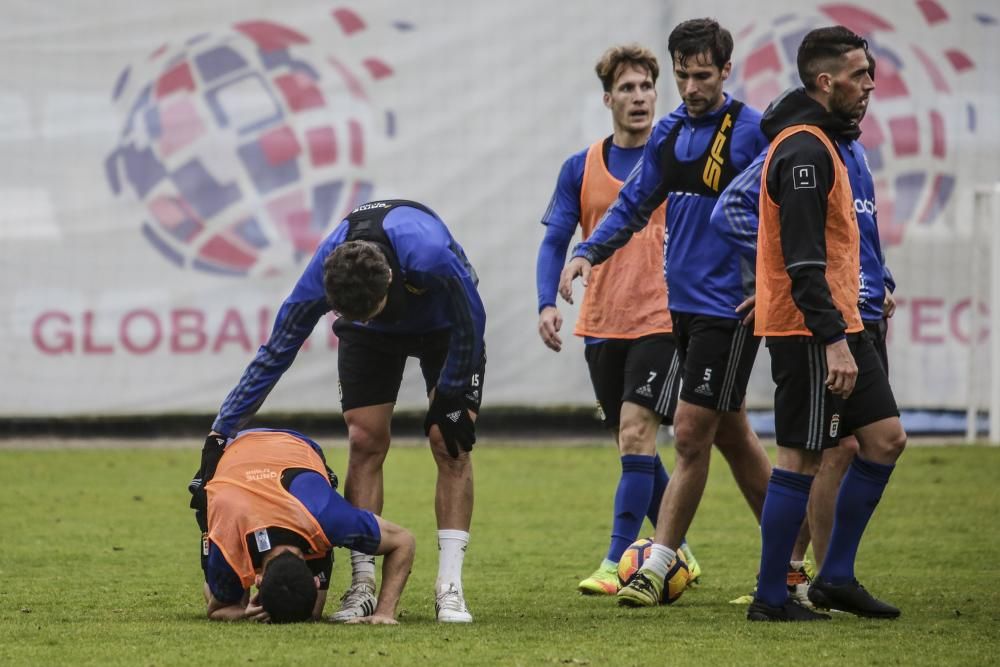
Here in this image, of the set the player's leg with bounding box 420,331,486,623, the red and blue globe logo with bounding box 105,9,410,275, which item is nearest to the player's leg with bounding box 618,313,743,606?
the player's leg with bounding box 420,331,486,623

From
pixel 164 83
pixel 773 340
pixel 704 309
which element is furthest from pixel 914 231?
pixel 773 340

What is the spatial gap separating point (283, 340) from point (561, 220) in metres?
2.09

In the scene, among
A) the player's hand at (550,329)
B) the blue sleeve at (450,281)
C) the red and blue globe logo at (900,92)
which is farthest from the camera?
the red and blue globe logo at (900,92)

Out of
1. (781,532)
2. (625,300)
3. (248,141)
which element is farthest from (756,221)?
(248,141)

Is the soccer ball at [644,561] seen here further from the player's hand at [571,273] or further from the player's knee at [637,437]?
the player's hand at [571,273]

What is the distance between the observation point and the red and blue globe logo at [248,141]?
12.8 meters

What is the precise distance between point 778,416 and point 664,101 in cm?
760

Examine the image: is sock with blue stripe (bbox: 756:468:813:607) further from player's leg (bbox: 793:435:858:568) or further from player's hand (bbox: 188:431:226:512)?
player's hand (bbox: 188:431:226:512)

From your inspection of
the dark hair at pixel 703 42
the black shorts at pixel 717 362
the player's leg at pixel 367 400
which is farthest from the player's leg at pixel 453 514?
the dark hair at pixel 703 42

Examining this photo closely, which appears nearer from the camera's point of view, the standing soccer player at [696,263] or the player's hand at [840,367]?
the player's hand at [840,367]

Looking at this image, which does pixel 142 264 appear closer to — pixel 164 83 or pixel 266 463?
pixel 164 83

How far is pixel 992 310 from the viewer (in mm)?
12711

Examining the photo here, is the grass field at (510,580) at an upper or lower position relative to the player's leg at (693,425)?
lower

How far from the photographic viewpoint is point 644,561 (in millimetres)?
6379
